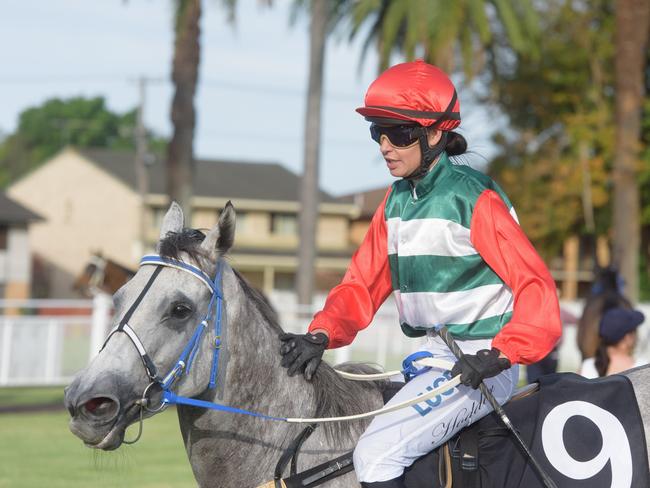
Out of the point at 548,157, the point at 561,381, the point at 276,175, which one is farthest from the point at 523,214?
the point at 561,381

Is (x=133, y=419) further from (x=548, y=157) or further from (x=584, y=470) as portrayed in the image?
(x=548, y=157)

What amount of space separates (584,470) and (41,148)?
8721cm

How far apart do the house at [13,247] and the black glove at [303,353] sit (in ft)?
128

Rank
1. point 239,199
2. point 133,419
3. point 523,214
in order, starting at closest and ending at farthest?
1. point 133,419
2. point 523,214
3. point 239,199

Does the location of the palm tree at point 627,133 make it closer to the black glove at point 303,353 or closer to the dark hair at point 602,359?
the dark hair at point 602,359

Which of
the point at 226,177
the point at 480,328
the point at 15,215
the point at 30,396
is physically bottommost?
the point at 30,396

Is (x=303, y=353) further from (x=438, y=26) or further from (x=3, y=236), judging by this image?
(x=3, y=236)

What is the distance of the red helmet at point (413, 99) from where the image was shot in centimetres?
371

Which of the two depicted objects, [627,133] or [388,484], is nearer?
[388,484]

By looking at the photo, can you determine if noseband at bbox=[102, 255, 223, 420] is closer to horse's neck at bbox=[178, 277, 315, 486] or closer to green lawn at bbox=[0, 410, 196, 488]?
horse's neck at bbox=[178, 277, 315, 486]

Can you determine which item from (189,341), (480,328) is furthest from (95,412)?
(480,328)

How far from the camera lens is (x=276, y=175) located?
53.8 m

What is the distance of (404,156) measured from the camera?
12.3 ft

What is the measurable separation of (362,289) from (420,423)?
0.70 meters
